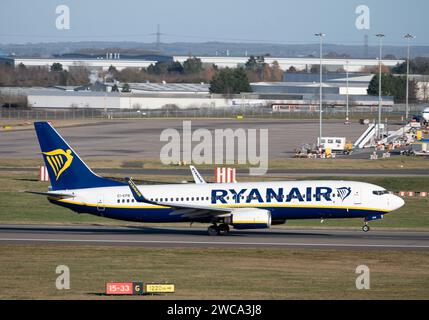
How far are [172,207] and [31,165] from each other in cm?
5077

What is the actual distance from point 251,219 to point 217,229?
3.42 meters

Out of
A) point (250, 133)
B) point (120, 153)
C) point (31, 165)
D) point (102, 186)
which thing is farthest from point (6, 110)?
point (102, 186)

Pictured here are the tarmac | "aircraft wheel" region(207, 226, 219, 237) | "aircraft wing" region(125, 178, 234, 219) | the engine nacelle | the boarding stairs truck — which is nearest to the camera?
the engine nacelle

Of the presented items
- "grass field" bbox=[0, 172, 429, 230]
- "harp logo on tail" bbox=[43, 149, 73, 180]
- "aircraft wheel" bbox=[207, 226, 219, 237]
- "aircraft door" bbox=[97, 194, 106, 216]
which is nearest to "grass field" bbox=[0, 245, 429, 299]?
"aircraft door" bbox=[97, 194, 106, 216]

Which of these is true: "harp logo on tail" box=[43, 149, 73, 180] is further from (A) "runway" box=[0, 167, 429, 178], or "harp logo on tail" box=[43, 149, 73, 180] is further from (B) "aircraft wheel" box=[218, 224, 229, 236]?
(A) "runway" box=[0, 167, 429, 178]

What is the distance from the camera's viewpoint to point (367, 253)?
160 feet

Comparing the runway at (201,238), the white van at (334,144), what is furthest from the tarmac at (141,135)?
the runway at (201,238)

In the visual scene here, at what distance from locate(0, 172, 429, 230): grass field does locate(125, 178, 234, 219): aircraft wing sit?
932 cm

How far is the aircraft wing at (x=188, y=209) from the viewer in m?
54.9

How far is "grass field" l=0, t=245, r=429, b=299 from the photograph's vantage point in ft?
126

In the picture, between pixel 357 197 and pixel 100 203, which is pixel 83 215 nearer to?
pixel 100 203

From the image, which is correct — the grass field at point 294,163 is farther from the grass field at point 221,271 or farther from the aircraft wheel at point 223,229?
the grass field at point 221,271

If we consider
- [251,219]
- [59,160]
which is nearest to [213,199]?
[251,219]

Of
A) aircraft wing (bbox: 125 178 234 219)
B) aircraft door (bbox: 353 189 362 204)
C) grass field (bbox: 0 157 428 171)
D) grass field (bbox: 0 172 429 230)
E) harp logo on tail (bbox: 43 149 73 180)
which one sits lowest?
grass field (bbox: 0 172 429 230)
